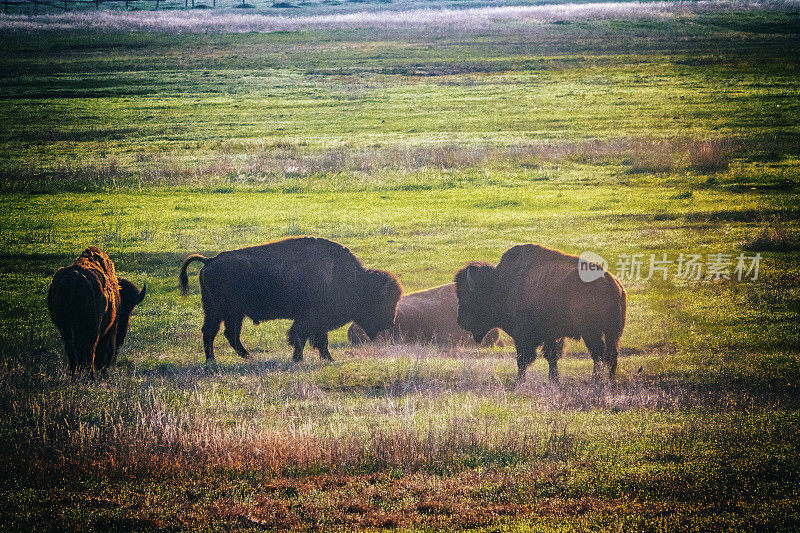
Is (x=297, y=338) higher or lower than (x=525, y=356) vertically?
lower

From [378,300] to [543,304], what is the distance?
3700 mm

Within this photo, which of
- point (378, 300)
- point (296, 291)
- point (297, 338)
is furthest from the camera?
point (378, 300)

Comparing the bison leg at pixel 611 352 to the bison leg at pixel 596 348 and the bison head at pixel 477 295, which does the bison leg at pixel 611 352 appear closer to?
the bison leg at pixel 596 348

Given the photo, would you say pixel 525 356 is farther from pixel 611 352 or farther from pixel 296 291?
pixel 296 291

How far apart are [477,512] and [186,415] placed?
4016 mm

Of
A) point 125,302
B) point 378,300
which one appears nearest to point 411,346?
point 378,300

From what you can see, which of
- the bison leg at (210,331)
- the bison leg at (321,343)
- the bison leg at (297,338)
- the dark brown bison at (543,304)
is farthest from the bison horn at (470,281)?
the bison leg at (210,331)

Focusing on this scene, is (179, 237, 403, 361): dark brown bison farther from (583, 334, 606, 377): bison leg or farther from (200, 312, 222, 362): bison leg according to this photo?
(583, 334, 606, 377): bison leg

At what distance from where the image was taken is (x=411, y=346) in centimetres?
1451

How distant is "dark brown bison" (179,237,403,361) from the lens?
12773 mm

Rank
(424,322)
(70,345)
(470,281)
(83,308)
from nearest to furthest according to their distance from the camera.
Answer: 1. (83,308)
2. (70,345)
3. (470,281)
4. (424,322)

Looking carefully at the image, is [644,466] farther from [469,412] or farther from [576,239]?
[576,239]

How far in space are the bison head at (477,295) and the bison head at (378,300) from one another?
137cm

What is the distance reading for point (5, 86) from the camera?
197 feet
